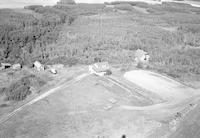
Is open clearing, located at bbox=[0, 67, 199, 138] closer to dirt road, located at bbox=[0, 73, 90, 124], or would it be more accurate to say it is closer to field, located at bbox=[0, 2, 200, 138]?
field, located at bbox=[0, 2, 200, 138]

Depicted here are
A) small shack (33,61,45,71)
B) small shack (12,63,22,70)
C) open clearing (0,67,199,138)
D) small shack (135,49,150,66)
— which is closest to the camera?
open clearing (0,67,199,138)

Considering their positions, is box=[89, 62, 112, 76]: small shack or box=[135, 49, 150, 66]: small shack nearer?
box=[89, 62, 112, 76]: small shack

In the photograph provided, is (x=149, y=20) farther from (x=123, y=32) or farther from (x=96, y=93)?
(x=96, y=93)

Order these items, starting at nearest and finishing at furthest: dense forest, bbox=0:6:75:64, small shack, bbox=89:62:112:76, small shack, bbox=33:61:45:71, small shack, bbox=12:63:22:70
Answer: small shack, bbox=89:62:112:76 → small shack, bbox=33:61:45:71 → small shack, bbox=12:63:22:70 → dense forest, bbox=0:6:75:64

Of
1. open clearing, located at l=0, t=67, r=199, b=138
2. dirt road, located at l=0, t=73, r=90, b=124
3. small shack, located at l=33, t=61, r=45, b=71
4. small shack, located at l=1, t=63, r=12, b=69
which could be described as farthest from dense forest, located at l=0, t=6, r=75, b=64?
open clearing, located at l=0, t=67, r=199, b=138

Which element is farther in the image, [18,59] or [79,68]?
[18,59]

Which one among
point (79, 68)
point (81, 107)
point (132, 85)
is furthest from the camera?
point (79, 68)

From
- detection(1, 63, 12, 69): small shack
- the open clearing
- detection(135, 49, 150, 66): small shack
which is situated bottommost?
the open clearing

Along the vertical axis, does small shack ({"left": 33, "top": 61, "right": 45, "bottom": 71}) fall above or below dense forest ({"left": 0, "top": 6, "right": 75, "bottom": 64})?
below

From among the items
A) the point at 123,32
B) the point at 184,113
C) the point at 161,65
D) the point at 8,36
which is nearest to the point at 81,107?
the point at 184,113
